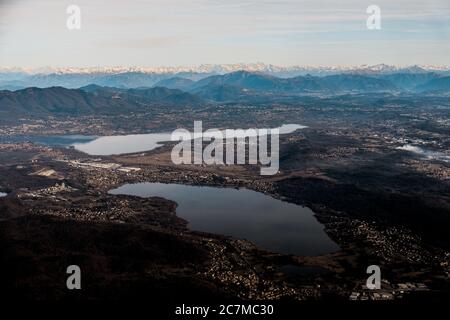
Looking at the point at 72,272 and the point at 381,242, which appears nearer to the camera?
the point at 72,272

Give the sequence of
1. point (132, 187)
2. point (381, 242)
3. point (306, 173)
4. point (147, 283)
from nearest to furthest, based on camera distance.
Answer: point (147, 283) → point (381, 242) → point (132, 187) → point (306, 173)

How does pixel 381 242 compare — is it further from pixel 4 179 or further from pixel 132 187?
pixel 4 179

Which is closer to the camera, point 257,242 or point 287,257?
point 287,257

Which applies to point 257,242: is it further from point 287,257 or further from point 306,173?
point 306,173

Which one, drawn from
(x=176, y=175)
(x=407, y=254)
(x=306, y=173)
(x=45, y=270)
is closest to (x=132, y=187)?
(x=176, y=175)
